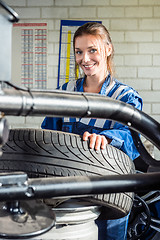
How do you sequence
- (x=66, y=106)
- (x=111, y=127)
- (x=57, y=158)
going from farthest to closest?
(x=111, y=127) → (x=57, y=158) → (x=66, y=106)

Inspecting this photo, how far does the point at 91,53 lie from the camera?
1.59 meters

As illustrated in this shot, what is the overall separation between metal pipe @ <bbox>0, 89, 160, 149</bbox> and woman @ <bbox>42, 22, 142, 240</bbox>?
0.57 metres

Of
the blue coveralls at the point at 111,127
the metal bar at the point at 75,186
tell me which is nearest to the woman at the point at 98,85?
the blue coveralls at the point at 111,127

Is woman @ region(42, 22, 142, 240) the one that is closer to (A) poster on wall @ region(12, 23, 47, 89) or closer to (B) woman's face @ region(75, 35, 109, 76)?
(B) woman's face @ region(75, 35, 109, 76)

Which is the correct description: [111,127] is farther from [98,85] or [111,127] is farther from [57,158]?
[57,158]

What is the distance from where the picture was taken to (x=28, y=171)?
0.94m

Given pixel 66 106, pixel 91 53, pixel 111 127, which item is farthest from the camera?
pixel 91 53

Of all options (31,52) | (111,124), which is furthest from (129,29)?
(111,124)

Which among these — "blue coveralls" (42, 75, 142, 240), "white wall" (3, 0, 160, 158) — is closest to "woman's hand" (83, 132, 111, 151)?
"blue coveralls" (42, 75, 142, 240)

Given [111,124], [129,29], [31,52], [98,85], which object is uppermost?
[129,29]

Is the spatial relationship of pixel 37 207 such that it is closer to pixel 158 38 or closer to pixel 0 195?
pixel 0 195

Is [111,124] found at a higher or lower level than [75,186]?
higher

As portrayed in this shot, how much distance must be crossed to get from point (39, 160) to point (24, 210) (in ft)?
0.70

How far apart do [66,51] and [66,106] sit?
3081 millimetres
